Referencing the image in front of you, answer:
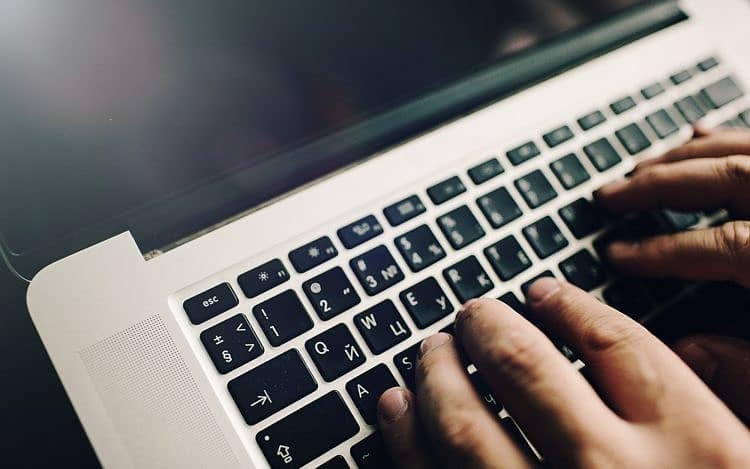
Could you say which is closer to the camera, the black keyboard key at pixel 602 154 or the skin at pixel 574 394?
the skin at pixel 574 394

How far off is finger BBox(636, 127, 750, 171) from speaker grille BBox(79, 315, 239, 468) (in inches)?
16.1

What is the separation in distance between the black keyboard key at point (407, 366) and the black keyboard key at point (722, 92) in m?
0.40

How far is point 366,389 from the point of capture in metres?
0.40

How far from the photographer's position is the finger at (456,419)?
378 millimetres

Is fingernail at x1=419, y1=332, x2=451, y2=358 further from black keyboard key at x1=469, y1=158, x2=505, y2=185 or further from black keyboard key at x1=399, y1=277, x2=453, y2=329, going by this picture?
black keyboard key at x1=469, y1=158, x2=505, y2=185

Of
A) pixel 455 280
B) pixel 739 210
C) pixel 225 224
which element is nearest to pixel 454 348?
pixel 455 280

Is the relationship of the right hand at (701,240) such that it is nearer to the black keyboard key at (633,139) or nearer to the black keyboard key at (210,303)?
the black keyboard key at (633,139)

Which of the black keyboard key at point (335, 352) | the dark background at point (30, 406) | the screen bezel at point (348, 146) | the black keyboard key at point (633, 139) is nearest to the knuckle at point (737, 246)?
the black keyboard key at point (633, 139)

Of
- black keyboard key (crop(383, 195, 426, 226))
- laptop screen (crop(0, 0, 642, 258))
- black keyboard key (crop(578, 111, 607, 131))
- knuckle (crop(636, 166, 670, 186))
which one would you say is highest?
laptop screen (crop(0, 0, 642, 258))

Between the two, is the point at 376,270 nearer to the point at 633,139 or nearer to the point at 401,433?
the point at 401,433

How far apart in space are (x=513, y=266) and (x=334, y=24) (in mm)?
258

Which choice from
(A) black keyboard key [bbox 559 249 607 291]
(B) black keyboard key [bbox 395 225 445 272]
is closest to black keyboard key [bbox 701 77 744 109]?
(A) black keyboard key [bbox 559 249 607 291]

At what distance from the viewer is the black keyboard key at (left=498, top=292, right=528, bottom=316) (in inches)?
17.7

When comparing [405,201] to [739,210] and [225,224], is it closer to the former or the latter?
[225,224]
